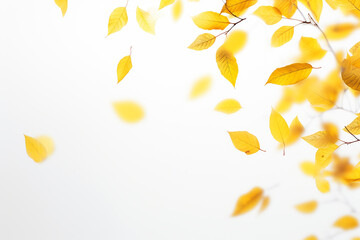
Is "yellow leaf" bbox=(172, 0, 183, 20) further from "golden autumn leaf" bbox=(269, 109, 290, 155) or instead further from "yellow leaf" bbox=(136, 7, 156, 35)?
"golden autumn leaf" bbox=(269, 109, 290, 155)

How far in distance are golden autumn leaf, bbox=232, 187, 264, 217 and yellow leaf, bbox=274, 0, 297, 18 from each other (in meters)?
0.24

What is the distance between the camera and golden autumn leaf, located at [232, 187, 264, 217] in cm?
60

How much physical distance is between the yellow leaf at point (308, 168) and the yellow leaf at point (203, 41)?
0.23 meters

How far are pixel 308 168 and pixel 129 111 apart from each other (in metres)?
0.28

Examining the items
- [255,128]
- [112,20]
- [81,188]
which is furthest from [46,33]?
[255,128]

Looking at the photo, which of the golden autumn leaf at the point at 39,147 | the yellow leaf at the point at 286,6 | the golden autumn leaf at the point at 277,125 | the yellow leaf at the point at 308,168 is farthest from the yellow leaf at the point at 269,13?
the golden autumn leaf at the point at 39,147

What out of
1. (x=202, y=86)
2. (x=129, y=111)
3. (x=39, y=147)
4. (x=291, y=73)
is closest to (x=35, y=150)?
(x=39, y=147)

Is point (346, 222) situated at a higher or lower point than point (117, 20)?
lower

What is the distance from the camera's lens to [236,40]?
2.02ft

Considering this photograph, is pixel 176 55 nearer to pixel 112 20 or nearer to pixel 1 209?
pixel 112 20

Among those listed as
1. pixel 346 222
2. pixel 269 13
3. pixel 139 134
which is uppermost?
pixel 139 134

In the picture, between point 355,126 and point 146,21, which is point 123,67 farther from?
point 355,126

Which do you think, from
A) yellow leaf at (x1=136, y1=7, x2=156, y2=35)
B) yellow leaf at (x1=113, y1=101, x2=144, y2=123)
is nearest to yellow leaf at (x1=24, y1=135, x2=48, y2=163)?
yellow leaf at (x1=113, y1=101, x2=144, y2=123)

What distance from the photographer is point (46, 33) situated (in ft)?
2.05
